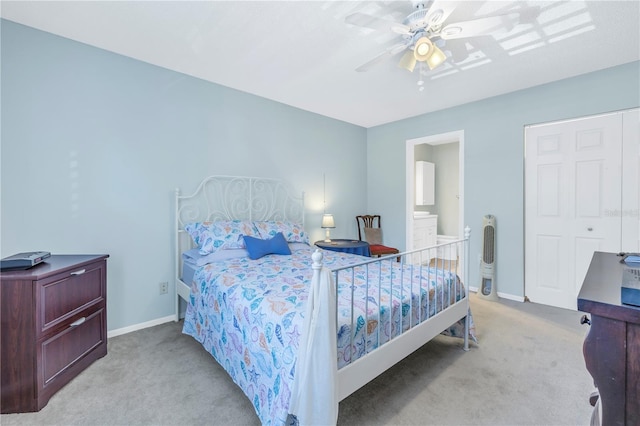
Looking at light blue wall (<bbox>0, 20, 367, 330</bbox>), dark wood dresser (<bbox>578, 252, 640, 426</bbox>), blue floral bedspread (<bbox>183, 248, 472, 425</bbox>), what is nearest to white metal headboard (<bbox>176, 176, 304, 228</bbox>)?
light blue wall (<bbox>0, 20, 367, 330</bbox>)

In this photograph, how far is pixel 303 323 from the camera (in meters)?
1.29

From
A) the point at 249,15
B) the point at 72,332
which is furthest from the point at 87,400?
the point at 249,15

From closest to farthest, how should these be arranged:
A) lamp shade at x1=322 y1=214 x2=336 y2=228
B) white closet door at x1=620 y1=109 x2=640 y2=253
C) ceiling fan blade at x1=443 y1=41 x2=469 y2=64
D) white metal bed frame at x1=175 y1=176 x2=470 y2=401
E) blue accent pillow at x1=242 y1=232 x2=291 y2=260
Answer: white metal bed frame at x1=175 y1=176 x2=470 y2=401
ceiling fan blade at x1=443 y1=41 x2=469 y2=64
blue accent pillow at x1=242 y1=232 x2=291 y2=260
white closet door at x1=620 y1=109 x2=640 y2=253
lamp shade at x1=322 y1=214 x2=336 y2=228

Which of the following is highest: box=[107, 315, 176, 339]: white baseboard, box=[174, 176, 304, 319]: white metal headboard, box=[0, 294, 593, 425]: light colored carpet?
box=[174, 176, 304, 319]: white metal headboard

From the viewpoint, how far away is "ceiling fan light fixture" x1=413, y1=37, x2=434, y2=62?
198cm

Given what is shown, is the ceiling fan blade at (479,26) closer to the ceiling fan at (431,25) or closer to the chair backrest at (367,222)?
the ceiling fan at (431,25)

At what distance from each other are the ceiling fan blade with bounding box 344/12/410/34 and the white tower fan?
103 inches

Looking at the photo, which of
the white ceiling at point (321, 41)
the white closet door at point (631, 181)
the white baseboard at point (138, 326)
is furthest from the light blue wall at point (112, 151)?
the white closet door at point (631, 181)

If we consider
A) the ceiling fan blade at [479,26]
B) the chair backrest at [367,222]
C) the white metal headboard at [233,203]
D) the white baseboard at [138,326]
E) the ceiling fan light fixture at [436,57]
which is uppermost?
the ceiling fan blade at [479,26]

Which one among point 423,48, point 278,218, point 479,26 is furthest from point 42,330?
point 479,26

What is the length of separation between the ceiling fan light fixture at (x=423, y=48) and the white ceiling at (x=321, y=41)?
248mm

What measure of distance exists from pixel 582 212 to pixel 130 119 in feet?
15.4

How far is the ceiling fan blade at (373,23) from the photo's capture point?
5.56ft

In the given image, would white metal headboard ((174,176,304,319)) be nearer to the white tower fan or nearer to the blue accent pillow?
the blue accent pillow
